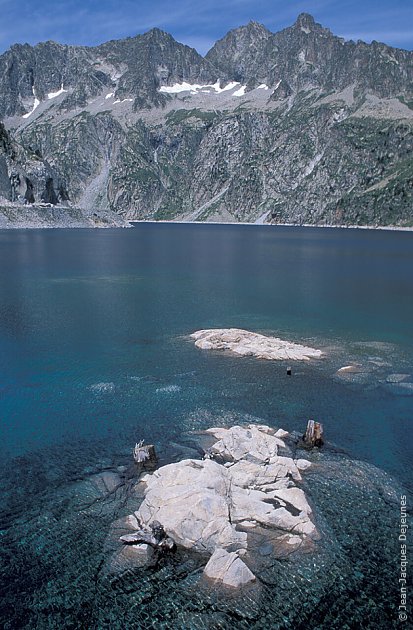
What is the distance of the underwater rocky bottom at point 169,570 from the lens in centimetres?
2267

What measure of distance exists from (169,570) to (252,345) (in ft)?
126

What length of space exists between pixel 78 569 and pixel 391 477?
21.1m

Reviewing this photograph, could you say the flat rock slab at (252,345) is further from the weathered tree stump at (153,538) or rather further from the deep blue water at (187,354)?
the weathered tree stump at (153,538)

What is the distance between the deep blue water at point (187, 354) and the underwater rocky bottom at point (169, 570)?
6.46 m

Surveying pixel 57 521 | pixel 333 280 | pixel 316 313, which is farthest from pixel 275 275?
pixel 57 521

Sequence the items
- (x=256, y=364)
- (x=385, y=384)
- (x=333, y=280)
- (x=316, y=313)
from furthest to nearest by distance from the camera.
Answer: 1. (x=333, y=280)
2. (x=316, y=313)
3. (x=256, y=364)
4. (x=385, y=384)

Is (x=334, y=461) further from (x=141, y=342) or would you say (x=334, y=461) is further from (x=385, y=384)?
(x=141, y=342)

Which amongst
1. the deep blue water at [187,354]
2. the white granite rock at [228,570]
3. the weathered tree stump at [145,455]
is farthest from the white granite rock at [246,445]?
the white granite rock at [228,570]

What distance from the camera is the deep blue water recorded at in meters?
42.6

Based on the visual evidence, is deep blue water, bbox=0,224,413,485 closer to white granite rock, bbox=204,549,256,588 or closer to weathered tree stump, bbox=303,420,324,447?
weathered tree stump, bbox=303,420,324,447

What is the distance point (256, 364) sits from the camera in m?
56.9

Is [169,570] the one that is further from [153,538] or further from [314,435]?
[314,435]

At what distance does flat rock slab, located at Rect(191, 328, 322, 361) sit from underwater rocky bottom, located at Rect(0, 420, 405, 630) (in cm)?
2587

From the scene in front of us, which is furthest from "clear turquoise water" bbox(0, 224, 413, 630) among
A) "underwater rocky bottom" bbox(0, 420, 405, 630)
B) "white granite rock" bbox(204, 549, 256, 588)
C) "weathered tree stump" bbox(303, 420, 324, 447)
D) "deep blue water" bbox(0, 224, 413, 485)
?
"weathered tree stump" bbox(303, 420, 324, 447)
